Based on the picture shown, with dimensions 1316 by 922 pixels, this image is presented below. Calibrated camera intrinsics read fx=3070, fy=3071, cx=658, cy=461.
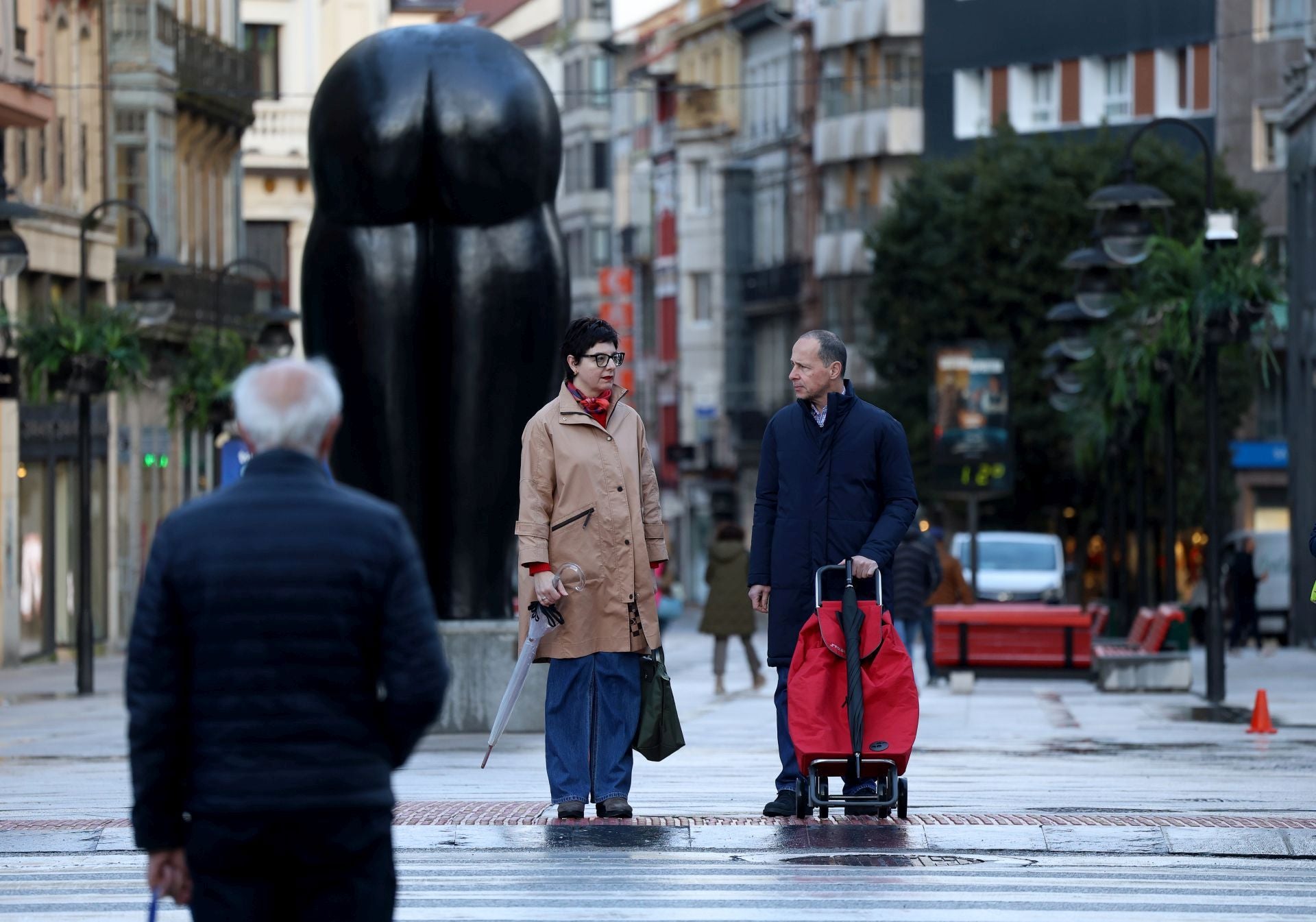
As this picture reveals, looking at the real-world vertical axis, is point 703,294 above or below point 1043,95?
below

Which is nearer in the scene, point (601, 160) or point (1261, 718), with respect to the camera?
point (1261, 718)

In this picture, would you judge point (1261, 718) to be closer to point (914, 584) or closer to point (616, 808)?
point (616, 808)

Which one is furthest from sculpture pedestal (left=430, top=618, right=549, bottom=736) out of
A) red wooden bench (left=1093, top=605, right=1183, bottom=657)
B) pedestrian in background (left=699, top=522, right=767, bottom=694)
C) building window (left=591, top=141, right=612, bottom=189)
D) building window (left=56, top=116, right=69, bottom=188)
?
building window (left=591, top=141, right=612, bottom=189)

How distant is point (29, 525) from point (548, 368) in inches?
1044

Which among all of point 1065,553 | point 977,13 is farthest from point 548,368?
point 977,13

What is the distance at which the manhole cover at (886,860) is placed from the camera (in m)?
10.4

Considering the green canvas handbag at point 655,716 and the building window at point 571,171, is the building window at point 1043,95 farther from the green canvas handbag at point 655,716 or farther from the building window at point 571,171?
the green canvas handbag at point 655,716

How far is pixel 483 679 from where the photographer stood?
17.0 meters

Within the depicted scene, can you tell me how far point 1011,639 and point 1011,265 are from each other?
37.8 metres

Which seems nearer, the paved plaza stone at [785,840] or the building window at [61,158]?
the paved plaza stone at [785,840]

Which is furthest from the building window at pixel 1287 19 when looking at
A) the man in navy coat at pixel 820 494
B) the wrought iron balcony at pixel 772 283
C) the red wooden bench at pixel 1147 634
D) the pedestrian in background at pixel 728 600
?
the man in navy coat at pixel 820 494

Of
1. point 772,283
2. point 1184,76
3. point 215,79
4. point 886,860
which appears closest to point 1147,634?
point 886,860

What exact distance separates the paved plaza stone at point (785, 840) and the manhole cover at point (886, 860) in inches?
0.6

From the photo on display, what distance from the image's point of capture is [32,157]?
4356 centimetres
